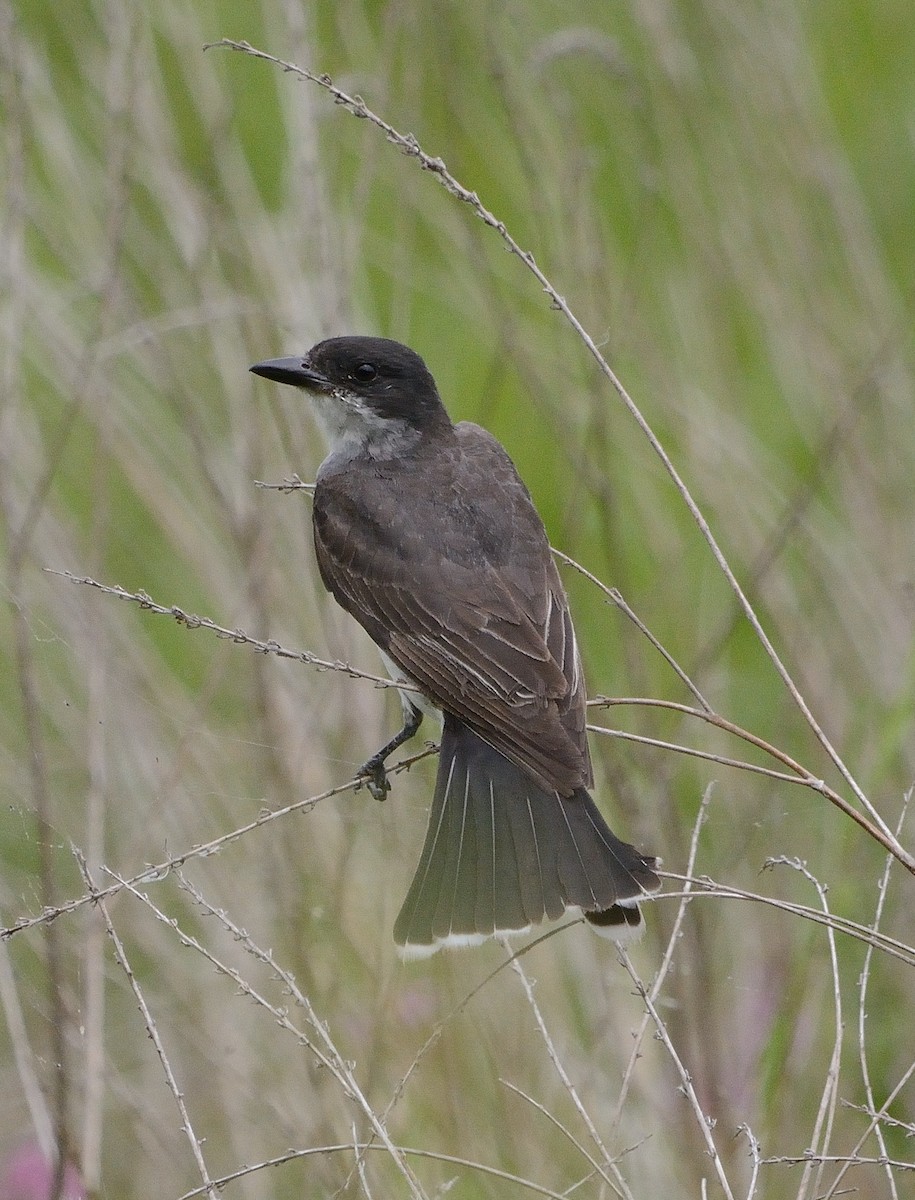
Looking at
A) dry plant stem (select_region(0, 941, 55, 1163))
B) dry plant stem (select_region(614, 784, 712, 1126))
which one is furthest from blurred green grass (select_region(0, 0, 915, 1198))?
dry plant stem (select_region(614, 784, 712, 1126))

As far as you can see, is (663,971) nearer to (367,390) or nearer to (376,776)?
(376,776)

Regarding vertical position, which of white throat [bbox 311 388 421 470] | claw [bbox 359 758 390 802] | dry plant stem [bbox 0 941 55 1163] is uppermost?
white throat [bbox 311 388 421 470]

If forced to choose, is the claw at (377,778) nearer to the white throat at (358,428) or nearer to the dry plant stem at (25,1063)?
the white throat at (358,428)

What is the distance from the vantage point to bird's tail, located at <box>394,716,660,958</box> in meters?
3.80

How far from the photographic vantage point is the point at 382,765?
4.46 m

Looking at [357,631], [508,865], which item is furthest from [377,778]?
[357,631]

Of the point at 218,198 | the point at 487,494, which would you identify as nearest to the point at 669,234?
the point at 218,198

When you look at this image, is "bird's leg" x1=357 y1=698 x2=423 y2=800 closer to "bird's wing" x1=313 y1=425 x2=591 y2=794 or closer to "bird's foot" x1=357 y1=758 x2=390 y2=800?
"bird's foot" x1=357 y1=758 x2=390 y2=800

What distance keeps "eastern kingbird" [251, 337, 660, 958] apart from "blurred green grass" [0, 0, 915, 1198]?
0.78 feet

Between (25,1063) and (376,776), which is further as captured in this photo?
(376,776)

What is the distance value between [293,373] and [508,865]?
4.76 ft

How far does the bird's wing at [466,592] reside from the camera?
403 cm

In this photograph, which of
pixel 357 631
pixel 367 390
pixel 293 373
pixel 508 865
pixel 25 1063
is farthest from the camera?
pixel 357 631

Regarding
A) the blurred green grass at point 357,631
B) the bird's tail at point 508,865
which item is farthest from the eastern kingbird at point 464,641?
the blurred green grass at point 357,631
